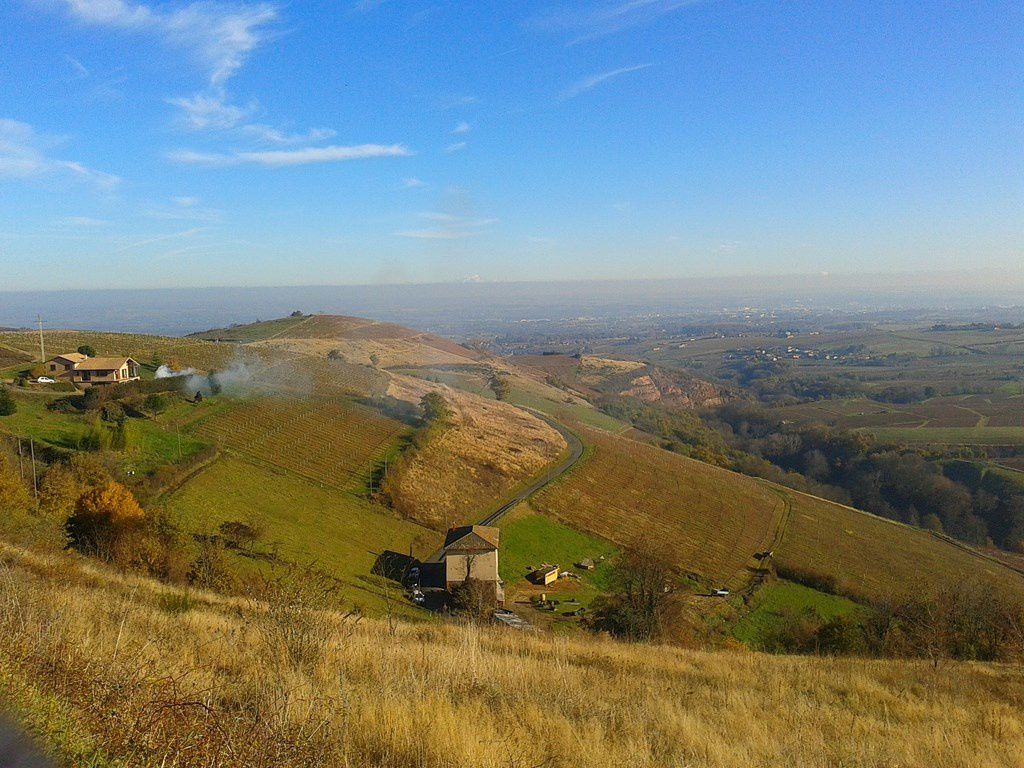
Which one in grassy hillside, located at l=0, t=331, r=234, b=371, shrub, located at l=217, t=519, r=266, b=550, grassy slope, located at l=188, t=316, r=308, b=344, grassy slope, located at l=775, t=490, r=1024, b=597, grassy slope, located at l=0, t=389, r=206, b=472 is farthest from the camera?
grassy slope, located at l=188, t=316, r=308, b=344

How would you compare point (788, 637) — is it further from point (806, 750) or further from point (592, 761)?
point (592, 761)

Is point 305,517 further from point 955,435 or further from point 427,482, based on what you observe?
point 955,435

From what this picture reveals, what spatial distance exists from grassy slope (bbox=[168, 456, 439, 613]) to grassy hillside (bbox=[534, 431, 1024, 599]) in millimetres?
13831

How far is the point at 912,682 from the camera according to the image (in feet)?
31.8

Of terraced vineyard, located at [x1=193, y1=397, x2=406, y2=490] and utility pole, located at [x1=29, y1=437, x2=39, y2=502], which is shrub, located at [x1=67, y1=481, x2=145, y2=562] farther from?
terraced vineyard, located at [x1=193, y1=397, x2=406, y2=490]

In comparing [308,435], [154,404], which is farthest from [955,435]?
[154,404]

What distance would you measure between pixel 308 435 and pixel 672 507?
1147 inches

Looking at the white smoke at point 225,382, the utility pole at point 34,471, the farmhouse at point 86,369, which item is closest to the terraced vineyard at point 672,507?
the white smoke at point 225,382

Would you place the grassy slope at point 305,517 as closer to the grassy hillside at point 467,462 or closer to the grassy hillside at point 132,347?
the grassy hillside at point 467,462

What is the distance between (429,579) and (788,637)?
18567 millimetres

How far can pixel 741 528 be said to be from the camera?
153 ft

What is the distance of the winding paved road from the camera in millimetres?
42500

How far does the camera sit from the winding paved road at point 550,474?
139 feet

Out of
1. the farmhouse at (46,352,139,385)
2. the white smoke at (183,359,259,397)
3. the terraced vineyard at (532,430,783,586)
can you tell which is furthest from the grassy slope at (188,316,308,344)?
the terraced vineyard at (532,430,783,586)
